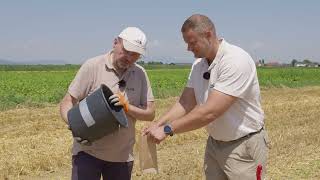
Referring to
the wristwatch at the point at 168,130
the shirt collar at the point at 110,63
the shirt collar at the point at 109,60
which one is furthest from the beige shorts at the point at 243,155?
the shirt collar at the point at 109,60

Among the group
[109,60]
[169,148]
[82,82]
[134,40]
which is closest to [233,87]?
[134,40]

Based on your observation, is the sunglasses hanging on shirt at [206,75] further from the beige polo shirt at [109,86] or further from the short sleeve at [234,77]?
the beige polo shirt at [109,86]

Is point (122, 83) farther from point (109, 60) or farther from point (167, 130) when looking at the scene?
point (167, 130)

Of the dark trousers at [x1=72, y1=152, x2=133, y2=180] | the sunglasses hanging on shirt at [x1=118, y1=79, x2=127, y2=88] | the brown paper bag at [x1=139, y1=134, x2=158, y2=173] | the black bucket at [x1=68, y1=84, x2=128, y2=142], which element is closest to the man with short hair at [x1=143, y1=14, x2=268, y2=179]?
the brown paper bag at [x1=139, y1=134, x2=158, y2=173]

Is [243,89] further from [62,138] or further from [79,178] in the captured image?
[62,138]

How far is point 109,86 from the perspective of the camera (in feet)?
13.6

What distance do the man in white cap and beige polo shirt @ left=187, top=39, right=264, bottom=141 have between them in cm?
49

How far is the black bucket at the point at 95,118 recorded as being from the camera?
12.4ft

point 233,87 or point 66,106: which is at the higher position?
point 233,87

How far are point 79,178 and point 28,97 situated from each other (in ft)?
55.6

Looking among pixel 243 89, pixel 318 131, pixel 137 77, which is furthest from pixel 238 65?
pixel 318 131

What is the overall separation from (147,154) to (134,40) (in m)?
0.87

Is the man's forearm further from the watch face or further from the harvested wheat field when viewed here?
the harvested wheat field

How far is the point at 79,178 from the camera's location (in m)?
4.14
